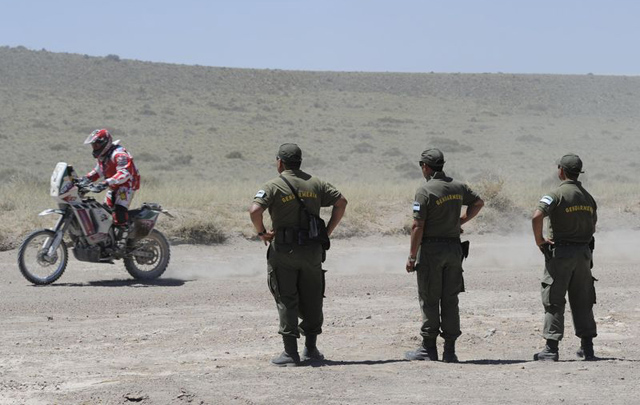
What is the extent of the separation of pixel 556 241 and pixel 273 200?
239 centimetres

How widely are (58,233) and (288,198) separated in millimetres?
5938

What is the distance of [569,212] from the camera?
855 cm

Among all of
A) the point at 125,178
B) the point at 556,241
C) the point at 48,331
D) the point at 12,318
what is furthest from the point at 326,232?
the point at 125,178

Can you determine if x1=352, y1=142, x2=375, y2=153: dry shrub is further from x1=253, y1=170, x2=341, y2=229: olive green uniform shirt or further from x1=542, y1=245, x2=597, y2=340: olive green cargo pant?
x1=253, y1=170, x2=341, y2=229: olive green uniform shirt

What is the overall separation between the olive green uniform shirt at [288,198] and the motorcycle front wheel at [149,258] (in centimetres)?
588

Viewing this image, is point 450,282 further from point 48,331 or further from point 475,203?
point 48,331

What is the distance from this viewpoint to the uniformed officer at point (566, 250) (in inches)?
337

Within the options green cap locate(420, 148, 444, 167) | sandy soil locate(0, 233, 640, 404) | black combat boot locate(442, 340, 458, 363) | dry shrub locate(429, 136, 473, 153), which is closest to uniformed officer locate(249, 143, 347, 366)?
sandy soil locate(0, 233, 640, 404)

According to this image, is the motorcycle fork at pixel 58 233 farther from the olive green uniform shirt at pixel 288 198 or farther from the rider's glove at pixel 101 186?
the olive green uniform shirt at pixel 288 198

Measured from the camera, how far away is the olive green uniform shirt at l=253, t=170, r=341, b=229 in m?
8.25

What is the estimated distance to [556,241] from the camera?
8.65 metres

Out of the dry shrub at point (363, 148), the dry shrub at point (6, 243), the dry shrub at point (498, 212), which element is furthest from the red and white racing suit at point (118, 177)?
the dry shrub at point (363, 148)

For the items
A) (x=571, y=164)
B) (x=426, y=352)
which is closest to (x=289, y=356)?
(x=426, y=352)

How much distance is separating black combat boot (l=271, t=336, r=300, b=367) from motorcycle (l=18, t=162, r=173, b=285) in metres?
5.58
